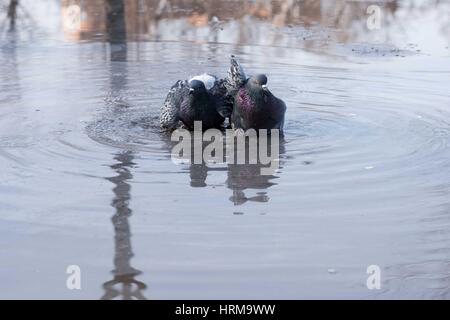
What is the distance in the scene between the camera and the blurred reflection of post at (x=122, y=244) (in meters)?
4.46

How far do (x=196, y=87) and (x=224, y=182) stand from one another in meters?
1.65

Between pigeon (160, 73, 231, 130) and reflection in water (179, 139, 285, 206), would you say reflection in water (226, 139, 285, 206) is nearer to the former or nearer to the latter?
reflection in water (179, 139, 285, 206)

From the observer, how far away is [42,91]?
360 inches

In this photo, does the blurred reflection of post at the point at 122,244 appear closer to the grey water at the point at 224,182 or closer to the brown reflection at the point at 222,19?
the grey water at the point at 224,182

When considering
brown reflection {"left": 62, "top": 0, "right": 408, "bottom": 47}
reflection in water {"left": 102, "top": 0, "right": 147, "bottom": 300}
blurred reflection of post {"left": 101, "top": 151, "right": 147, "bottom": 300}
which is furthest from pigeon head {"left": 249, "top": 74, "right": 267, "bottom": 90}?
brown reflection {"left": 62, "top": 0, "right": 408, "bottom": 47}

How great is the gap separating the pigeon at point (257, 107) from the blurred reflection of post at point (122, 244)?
1290 mm

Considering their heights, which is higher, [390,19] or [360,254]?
[390,19]

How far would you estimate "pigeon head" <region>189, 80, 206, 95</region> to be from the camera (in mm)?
7688

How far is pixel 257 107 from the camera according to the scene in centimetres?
745

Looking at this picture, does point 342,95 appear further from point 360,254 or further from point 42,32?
point 42,32

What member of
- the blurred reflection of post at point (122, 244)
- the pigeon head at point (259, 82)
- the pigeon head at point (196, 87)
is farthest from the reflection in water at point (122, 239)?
the pigeon head at point (259, 82)
